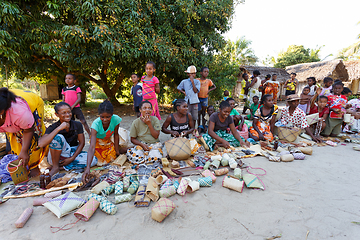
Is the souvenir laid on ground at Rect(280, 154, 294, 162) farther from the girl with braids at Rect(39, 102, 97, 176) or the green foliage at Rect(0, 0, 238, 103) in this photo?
the green foliage at Rect(0, 0, 238, 103)

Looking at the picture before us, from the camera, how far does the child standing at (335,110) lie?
4520 millimetres

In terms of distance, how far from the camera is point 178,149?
3.06 m

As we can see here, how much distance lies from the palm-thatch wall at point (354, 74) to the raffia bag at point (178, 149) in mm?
15722

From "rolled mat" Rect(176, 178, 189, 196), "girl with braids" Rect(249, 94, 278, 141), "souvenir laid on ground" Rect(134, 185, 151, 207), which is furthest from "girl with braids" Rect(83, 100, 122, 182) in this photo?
"girl with braids" Rect(249, 94, 278, 141)

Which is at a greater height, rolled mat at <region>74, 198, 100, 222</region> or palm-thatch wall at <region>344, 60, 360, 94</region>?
palm-thatch wall at <region>344, 60, 360, 94</region>

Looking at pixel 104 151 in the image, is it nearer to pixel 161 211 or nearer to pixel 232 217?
pixel 161 211

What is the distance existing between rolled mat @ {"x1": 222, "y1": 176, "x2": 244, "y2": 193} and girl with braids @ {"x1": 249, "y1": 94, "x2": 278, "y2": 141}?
2193 millimetres

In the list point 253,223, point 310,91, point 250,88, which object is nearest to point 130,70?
point 250,88

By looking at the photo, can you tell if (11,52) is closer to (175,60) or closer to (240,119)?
(175,60)

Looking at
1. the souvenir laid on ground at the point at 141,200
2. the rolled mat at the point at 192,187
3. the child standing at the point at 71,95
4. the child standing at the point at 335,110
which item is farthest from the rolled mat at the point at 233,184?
the child standing at the point at 335,110

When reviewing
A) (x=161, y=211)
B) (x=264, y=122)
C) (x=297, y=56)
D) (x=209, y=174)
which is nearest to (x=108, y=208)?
(x=161, y=211)

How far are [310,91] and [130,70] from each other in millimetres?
6672

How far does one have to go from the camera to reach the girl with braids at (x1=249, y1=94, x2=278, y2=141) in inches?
167

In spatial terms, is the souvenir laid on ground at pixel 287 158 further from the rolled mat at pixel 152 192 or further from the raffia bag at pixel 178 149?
the rolled mat at pixel 152 192
